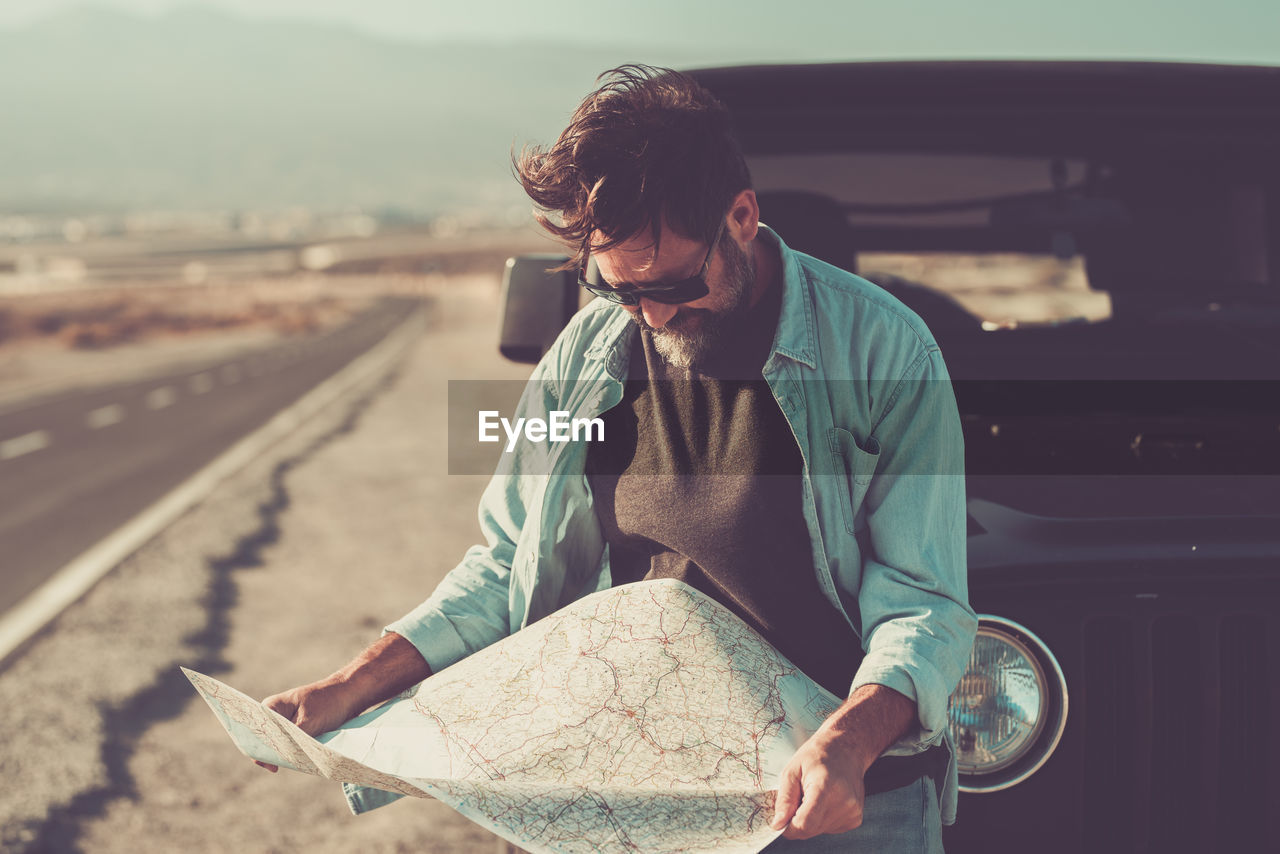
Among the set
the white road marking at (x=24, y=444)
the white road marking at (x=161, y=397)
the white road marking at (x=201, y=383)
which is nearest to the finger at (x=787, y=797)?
the white road marking at (x=24, y=444)

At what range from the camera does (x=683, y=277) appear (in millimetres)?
1653

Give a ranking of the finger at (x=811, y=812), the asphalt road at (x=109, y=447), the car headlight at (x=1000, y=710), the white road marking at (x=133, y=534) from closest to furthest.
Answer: the finger at (x=811, y=812) < the car headlight at (x=1000, y=710) < the white road marking at (x=133, y=534) < the asphalt road at (x=109, y=447)

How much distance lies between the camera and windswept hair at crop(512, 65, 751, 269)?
5.04 feet

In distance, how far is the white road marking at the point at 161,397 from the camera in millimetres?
17069

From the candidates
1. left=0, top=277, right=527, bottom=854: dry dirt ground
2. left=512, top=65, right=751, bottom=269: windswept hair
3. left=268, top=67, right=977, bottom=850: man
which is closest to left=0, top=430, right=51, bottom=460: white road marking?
left=0, top=277, right=527, bottom=854: dry dirt ground

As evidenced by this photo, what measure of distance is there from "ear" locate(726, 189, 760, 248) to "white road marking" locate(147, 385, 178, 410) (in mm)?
16598

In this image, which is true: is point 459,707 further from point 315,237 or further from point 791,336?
point 315,237

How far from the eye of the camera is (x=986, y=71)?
9.48 ft

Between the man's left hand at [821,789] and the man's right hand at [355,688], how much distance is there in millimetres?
685

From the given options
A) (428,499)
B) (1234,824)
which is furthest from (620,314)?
(428,499)

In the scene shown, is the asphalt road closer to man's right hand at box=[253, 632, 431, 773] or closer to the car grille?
man's right hand at box=[253, 632, 431, 773]

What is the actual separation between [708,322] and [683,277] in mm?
119

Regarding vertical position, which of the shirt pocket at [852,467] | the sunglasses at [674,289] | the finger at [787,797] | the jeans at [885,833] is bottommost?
the jeans at [885,833]

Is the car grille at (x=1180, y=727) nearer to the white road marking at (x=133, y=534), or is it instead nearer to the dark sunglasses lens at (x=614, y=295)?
the dark sunglasses lens at (x=614, y=295)
